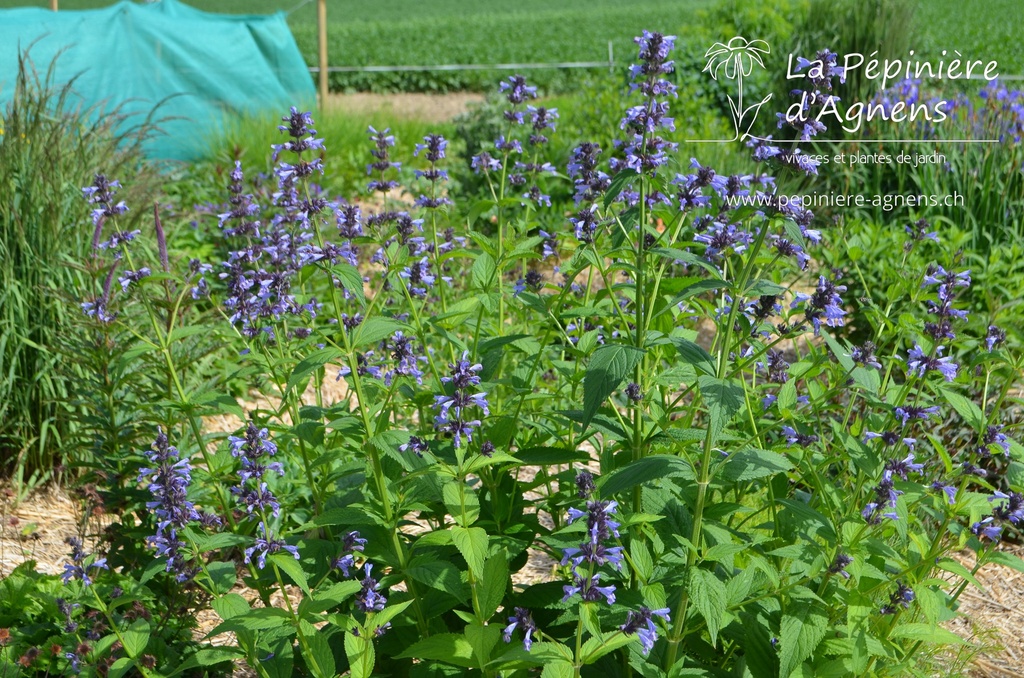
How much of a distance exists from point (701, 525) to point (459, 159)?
781 cm

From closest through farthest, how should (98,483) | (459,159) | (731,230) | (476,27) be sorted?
(731,230)
(98,483)
(459,159)
(476,27)

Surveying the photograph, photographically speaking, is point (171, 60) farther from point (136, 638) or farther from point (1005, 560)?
point (1005, 560)

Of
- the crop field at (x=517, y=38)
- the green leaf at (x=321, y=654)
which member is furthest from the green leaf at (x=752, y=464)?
the crop field at (x=517, y=38)

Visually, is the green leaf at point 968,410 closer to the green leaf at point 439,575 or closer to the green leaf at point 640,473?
the green leaf at point 640,473

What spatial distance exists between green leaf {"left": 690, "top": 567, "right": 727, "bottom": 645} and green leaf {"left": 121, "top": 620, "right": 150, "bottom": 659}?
138cm

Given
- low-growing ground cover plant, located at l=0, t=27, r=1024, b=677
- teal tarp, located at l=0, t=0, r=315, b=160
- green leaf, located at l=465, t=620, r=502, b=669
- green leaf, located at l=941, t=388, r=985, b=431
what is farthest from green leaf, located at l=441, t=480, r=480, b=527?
teal tarp, located at l=0, t=0, r=315, b=160

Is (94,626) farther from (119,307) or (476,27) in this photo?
(476,27)

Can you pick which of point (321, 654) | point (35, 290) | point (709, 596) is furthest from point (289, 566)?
point (35, 290)

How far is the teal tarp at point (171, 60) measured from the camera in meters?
8.71

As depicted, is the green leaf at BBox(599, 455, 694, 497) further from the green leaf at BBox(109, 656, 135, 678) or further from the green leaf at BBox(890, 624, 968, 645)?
the green leaf at BBox(109, 656, 135, 678)

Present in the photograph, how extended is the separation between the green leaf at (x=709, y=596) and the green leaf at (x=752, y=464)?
230mm

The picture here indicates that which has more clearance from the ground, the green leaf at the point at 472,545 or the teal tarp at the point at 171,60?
the teal tarp at the point at 171,60

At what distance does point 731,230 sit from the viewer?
2715mm

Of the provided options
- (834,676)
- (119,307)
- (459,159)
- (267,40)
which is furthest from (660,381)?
(267,40)
